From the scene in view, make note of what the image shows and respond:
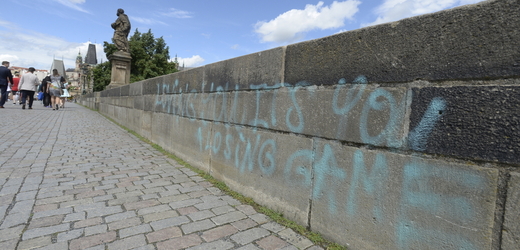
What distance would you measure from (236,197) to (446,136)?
7.21 ft

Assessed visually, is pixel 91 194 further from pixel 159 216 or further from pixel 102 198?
pixel 159 216

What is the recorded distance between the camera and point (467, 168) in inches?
58.0

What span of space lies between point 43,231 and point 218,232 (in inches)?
54.1

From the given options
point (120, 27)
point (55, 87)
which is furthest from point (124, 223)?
point (55, 87)

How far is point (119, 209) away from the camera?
273 centimetres

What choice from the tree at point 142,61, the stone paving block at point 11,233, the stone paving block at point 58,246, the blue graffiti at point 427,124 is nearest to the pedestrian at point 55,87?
the stone paving block at point 11,233

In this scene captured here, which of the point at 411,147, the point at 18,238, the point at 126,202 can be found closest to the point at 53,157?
the point at 126,202

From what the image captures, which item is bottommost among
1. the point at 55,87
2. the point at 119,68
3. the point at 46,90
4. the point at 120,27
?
the point at 46,90

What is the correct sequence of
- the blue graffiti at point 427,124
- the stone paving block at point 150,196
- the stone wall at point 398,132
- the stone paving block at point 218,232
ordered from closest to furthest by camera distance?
the stone wall at point 398,132 → the blue graffiti at point 427,124 → the stone paving block at point 218,232 → the stone paving block at point 150,196

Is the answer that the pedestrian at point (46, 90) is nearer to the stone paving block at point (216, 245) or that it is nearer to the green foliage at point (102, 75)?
the stone paving block at point (216, 245)

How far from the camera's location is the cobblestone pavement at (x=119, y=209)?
7.11 feet

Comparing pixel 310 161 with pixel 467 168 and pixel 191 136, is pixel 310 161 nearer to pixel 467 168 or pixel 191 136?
pixel 467 168

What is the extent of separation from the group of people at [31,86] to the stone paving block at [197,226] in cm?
1323

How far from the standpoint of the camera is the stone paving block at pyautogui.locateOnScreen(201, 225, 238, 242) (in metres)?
2.25
